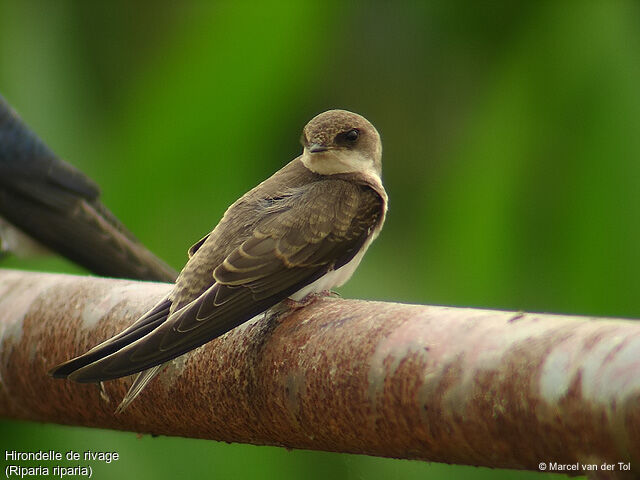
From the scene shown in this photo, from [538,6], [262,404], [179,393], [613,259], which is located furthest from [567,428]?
[538,6]

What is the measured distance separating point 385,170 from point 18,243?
1363mm

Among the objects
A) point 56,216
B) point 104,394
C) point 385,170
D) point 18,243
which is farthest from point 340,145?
point 385,170

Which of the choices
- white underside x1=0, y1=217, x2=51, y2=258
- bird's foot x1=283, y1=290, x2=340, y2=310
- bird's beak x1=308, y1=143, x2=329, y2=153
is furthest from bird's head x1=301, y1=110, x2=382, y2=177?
white underside x1=0, y1=217, x2=51, y2=258

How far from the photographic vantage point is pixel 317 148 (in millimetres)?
1780

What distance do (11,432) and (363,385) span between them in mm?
2202

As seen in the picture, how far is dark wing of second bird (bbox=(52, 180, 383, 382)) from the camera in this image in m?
1.29

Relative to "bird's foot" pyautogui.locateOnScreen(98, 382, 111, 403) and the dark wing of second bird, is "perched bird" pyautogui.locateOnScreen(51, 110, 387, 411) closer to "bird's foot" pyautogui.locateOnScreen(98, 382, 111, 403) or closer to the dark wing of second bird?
the dark wing of second bird

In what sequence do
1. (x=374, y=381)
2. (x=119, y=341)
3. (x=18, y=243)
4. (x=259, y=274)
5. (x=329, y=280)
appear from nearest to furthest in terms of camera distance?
(x=374, y=381) → (x=119, y=341) → (x=259, y=274) → (x=329, y=280) → (x=18, y=243)

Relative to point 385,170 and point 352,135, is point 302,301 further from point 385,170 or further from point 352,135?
point 385,170

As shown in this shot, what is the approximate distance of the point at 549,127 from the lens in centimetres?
329

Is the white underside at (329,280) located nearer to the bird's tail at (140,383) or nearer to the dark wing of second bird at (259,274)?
the dark wing of second bird at (259,274)

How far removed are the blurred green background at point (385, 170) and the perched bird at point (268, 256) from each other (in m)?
1.17

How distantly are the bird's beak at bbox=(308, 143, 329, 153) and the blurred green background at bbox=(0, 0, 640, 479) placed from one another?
119 centimetres

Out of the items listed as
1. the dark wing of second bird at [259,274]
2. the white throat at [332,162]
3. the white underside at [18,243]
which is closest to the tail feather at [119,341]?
the dark wing of second bird at [259,274]
